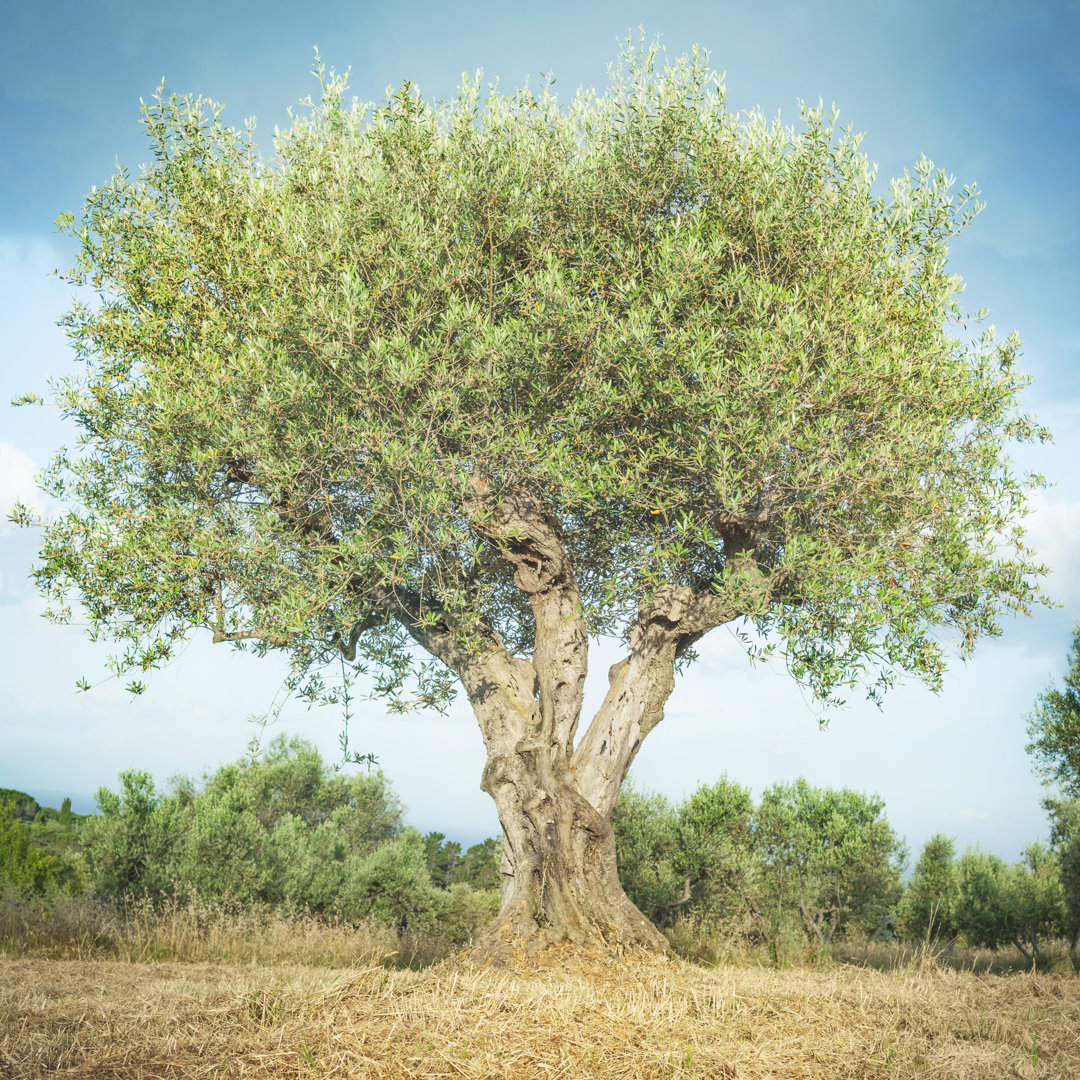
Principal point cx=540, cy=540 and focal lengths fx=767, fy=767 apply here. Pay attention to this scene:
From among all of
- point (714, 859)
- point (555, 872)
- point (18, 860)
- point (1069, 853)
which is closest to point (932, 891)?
point (1069, 853)

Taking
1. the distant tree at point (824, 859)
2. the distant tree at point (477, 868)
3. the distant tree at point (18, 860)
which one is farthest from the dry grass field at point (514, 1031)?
the distant tree at point (477, 868)

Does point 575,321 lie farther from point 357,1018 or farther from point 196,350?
point 357,1018

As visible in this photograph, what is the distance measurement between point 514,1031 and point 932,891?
24.8 meters

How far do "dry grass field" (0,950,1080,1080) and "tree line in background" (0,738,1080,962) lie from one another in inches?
359

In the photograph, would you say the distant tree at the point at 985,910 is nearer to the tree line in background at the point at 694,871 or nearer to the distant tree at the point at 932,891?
the tree line in background at the point at 694,871

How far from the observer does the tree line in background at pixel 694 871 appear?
18250 millimetres

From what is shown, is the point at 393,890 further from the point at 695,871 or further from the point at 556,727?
the point at 556,727

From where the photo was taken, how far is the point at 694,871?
19.9 m

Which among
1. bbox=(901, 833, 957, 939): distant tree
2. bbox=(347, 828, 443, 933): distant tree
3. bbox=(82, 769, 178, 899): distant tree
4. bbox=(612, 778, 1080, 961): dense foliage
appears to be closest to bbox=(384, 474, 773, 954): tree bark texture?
bbox=(612, 778, 1080, 961): dense foliage

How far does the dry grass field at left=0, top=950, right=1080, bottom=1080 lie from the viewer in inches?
221

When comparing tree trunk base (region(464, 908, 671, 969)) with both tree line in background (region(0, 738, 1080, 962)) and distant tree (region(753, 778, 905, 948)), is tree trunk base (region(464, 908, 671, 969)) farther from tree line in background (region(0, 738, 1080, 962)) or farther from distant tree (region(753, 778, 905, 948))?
distant tree (region(753, 778, 905, 948))

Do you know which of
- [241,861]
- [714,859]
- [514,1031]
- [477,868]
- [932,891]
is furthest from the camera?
[477,868]

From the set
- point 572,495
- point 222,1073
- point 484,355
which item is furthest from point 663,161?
point 222,1073

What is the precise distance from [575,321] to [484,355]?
1.33 m
